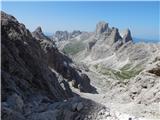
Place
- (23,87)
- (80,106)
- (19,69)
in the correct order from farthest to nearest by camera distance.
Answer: (19,69) → (23,87) → (80,106)

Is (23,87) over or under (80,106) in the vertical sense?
over

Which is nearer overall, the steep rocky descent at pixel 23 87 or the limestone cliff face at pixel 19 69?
the steep rocky descent at pixel 23 87

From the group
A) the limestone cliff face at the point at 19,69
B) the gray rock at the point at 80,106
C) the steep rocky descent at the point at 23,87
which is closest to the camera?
the gray rock at the point at 80,106

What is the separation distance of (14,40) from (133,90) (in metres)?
14.9

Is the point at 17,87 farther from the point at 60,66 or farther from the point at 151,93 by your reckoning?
the point at 60,66

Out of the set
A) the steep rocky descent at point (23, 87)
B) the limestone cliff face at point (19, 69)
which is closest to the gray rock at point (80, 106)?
the steep rocky descent at point (23, 87)

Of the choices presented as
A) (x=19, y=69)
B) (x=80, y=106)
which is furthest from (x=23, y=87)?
(x=80, y=106)

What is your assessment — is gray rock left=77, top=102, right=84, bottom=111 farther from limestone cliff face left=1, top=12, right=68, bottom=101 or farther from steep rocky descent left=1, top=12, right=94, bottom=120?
limestone cliff face left=1, top=12, right=68, bottom=101

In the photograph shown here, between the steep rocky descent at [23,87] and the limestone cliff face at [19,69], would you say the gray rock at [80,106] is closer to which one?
the steep rocky descent at [23,87]

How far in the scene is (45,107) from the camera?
31.3 metres

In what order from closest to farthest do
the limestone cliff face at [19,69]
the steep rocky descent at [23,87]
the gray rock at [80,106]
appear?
1. the gray rock at [80,106]
2. the steep rocky descent at [23,87]
3. the limestone cliff face at [19,69]

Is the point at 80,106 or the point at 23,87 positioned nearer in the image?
the point at 80,106

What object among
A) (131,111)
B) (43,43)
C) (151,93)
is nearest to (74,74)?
(43,43)

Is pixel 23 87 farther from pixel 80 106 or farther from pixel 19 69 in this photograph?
pixel 80 106
